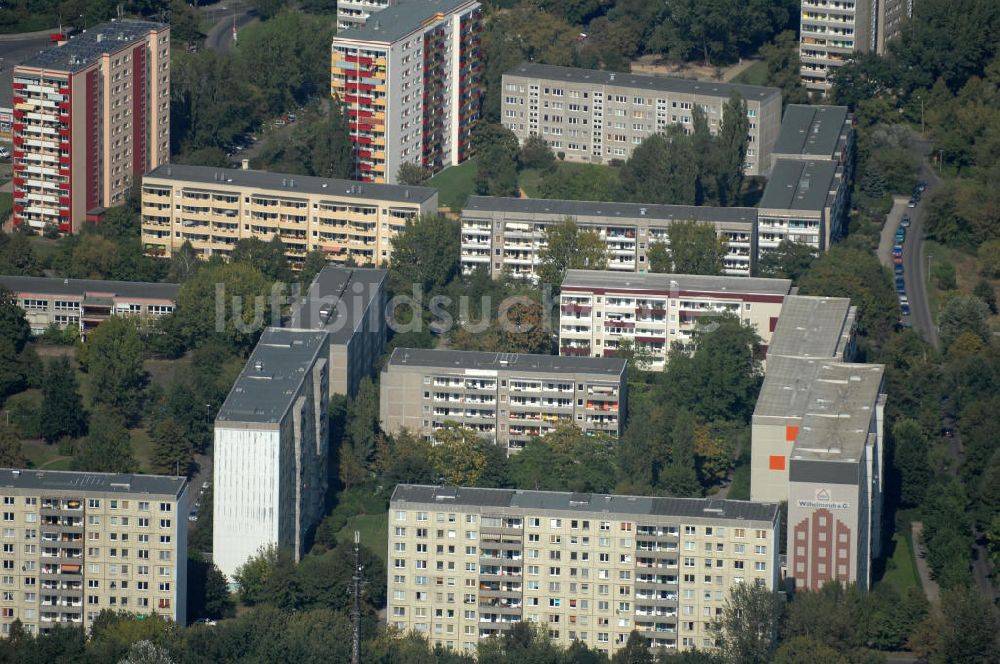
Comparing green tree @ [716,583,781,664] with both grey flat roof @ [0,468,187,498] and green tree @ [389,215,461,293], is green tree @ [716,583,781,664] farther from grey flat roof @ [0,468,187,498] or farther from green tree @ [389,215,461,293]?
green tree @ [389,215,461,293]

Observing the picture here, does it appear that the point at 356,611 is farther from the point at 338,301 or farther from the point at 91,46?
the point at 91,46

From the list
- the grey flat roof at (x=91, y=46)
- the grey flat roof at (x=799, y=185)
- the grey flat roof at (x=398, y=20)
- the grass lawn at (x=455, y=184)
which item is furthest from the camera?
the grass lawn at (x=455, y=184)

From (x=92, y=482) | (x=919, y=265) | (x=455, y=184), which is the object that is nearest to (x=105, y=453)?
(x=92, y=482)

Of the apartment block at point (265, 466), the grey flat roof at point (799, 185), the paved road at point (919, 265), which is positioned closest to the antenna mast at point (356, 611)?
the apartment block at point (265, 466)

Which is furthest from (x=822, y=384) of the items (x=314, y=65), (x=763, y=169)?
(x=314, y=65)

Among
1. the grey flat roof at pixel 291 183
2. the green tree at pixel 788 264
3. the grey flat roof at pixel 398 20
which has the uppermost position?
the grey flat roof at pixel 398 20

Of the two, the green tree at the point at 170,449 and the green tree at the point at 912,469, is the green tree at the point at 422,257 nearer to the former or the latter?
the green tree at the point at 170,449
